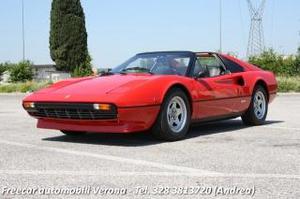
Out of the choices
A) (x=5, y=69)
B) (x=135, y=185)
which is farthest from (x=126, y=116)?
(x=5, y=69)

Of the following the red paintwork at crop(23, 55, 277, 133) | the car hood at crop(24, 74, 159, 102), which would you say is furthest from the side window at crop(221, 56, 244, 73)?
the car hood at crop(24, 74, 159, 102)

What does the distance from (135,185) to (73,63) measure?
3399cm

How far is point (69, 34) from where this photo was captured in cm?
3797

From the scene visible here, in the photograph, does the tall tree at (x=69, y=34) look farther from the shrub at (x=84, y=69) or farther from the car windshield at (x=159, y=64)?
the car windshield at (x=159, y=64)

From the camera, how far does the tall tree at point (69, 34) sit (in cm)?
3784

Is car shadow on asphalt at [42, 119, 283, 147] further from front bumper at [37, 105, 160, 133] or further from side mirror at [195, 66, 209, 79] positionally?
side mirror at [195, 66, 209, 79]

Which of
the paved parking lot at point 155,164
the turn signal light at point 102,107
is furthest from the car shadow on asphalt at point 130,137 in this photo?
the turn signal light at point 102,107

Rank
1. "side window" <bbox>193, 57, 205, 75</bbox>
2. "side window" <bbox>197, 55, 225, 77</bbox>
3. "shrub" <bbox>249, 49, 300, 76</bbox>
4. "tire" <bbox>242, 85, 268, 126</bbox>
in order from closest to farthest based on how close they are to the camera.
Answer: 1. "side window" <bbox>193, 57, 205, 75</bbox>
2. "side window" <bbox>197, 55, 225, 77</bbox>
3. "tire" <bbox>242, 85, 268, 126</bbox>
4. "shrub" <bbox>249, 49, 300, 76</bbox>

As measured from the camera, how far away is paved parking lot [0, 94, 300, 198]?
466 centimetres

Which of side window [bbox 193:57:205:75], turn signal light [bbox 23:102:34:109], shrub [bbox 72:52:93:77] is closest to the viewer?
turn signal light [bbox 23:102:34:109]

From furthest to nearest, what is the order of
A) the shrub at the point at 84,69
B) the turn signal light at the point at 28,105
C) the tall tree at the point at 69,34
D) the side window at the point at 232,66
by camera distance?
the tall tree at the point at 69,34 < the shrub at the point at 84,69 < the side window at the point at 232,66 < the turn signal light at the point at 28,105

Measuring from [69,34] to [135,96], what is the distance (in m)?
31.7

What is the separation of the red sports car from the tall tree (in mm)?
29145

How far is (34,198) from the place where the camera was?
4367 millimetres
